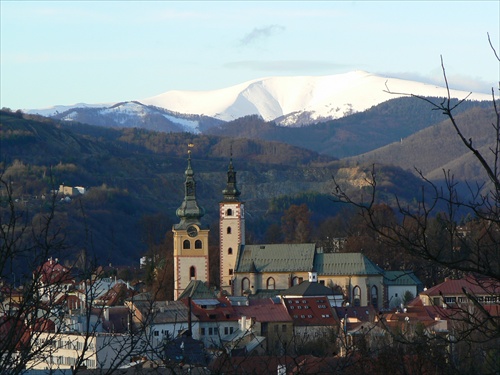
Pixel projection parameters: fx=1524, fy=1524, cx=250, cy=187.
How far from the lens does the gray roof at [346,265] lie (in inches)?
3344

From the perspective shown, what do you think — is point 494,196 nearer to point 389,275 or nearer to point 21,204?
point 389,275

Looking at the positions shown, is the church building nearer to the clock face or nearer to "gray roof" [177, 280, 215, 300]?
the clock face

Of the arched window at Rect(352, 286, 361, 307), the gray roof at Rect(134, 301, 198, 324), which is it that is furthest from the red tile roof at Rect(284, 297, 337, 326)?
the arched window at Rect(352, 286, 361, 307)

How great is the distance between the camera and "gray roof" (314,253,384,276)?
84938 mm

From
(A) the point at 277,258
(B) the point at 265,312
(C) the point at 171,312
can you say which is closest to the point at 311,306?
(B) the point at 265,312

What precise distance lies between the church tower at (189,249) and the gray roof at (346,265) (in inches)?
255

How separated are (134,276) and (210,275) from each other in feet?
44.8

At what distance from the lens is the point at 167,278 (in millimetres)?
87188

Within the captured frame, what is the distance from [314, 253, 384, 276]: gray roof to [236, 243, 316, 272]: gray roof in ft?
2.27

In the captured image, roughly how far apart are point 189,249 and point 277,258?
503 centimetres

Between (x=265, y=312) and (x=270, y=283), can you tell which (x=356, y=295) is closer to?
(x=270, y=283)

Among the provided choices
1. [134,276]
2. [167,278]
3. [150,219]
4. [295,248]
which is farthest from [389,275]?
[150,219]

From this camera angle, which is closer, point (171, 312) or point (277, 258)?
point (171, 312)

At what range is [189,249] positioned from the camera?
85.2 metres
